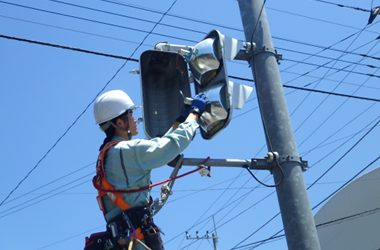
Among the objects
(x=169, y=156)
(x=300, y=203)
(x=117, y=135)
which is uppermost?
(x=117, y=135)

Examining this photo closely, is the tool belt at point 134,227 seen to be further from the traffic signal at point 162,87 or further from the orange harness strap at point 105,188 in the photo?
the traffic signal at point 162,87

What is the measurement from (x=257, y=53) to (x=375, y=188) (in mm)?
13052

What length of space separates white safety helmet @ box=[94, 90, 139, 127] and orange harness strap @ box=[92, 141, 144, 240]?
35 cm

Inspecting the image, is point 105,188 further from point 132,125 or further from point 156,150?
point 132,125

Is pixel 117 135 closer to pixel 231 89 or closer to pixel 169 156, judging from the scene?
pixel 169 156

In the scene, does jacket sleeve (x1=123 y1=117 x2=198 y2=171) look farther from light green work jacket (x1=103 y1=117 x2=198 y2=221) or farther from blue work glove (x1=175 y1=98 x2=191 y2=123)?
blue work glove (x1=175 y1=98 x2=191 y2=123)

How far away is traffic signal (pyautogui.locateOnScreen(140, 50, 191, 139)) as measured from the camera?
468cm

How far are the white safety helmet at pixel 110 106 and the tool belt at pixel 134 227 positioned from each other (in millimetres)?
869

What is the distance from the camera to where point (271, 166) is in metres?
4.42

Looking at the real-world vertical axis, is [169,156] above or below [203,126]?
below

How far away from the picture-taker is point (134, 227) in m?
3.35

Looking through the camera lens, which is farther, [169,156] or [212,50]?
[212,50]

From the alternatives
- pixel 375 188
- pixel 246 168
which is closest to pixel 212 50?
pixel 246 168

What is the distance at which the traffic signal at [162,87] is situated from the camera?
468 centimetres
